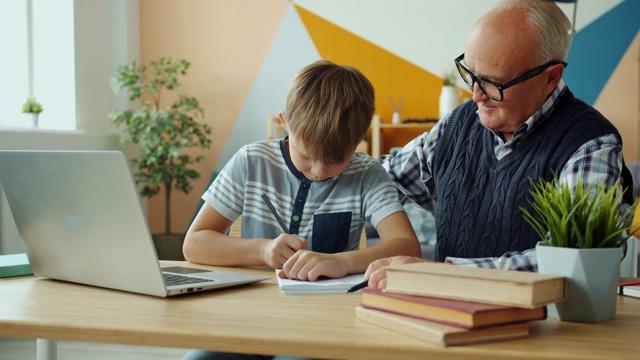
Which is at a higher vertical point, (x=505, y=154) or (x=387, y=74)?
(x=387, y=74)

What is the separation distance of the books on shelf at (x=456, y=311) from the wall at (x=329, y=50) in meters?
4.48

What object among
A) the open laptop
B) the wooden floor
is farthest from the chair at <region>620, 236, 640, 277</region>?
the wooden floor

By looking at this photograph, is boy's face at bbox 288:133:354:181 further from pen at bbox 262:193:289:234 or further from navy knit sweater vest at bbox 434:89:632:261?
navy knit sweater vest at bbox 434:89:632:261

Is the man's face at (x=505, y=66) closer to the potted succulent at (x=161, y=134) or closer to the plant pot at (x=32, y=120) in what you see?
the plant pot at (x=32, y=120)

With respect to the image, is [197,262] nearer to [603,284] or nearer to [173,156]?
[603,284]

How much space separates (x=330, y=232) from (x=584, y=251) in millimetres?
781

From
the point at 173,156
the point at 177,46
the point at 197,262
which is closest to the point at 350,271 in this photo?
the point at 197,262

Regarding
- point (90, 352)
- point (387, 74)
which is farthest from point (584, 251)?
point (387, 74)

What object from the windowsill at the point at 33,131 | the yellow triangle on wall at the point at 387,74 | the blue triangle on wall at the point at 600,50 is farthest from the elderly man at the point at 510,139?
the blue triangle on wall at the point at 600,50

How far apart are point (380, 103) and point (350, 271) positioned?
13.6 feet

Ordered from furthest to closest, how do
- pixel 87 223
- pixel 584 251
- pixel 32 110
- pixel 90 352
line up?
pixel 32 110, pixel 90 352, pixel 87 223, pixel 584 251

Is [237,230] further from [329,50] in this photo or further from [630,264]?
[329,50]

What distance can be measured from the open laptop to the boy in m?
0.20

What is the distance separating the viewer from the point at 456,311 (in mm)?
859
